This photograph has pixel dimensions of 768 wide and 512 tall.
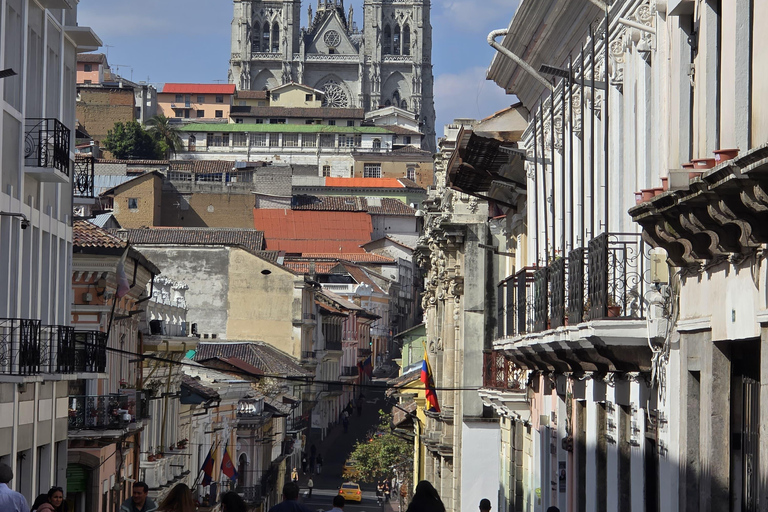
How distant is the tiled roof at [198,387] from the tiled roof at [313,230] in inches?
2789

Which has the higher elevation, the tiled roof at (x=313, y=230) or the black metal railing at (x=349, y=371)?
the tiled roof at (x=313, y=230)

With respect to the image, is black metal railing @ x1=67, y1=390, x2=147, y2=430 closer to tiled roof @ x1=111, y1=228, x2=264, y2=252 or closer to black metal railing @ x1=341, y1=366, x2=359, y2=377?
tiled roof @ x1=111, y1=228, x2=264, y2=252

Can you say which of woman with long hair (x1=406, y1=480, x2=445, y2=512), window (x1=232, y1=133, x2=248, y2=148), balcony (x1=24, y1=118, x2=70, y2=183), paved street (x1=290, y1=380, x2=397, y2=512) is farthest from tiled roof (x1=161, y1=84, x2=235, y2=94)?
woman with long hair (x1=406, y1=480, x2=445, y2=512)

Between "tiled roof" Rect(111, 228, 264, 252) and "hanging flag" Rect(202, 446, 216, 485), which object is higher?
"tiled roof" Rect(111, 228, 264, 252)

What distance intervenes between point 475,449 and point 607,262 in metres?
20.6

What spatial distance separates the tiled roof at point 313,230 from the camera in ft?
401

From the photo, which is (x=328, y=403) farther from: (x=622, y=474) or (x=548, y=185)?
(x=622, y=474)

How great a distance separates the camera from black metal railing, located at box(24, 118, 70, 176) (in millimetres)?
20578

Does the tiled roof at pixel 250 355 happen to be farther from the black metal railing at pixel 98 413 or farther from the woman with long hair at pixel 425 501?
the woman with long hair at pixel 425 501

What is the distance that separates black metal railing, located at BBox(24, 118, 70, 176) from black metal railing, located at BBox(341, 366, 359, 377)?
268ft

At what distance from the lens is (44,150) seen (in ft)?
68.8

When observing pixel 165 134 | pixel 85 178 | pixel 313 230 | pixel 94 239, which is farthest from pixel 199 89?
pixel 85 178

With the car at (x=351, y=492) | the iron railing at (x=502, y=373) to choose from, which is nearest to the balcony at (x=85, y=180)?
the iron railing at (x=502, y=373)

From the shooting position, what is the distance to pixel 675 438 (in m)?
11.9
